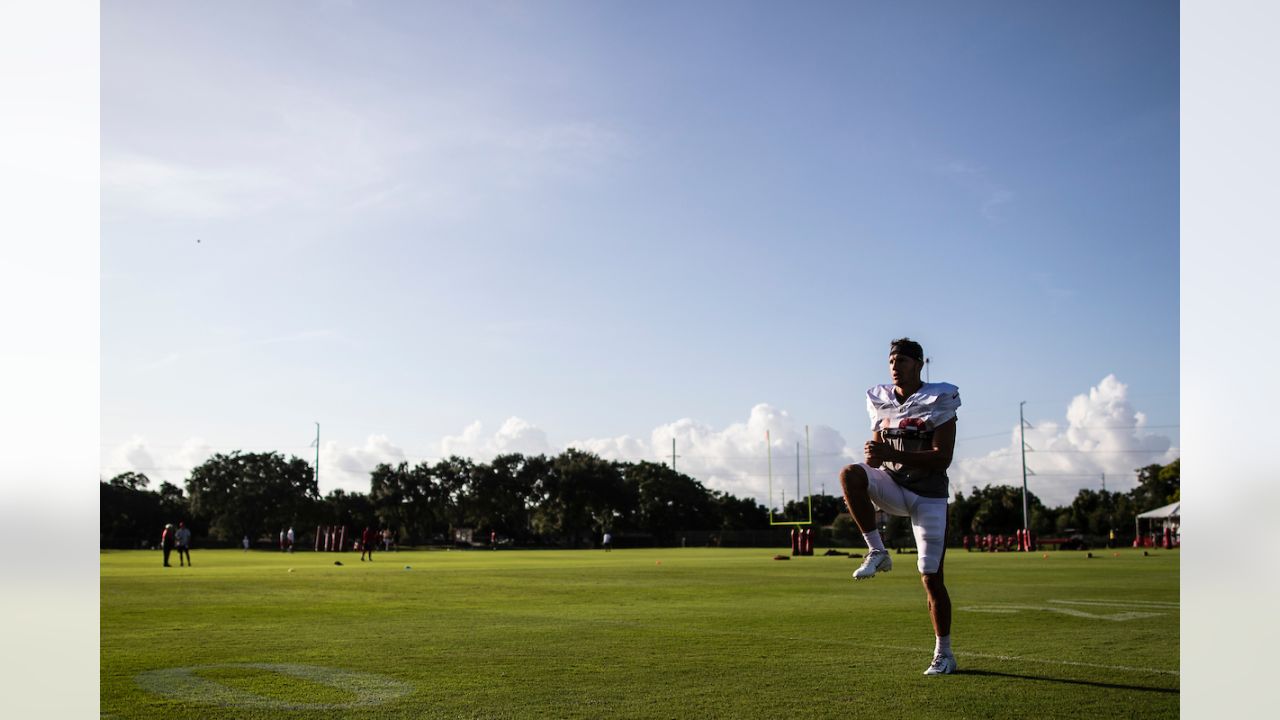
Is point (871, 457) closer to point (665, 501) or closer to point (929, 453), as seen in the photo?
point (929, 453)

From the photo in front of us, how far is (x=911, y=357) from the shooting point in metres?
7.69

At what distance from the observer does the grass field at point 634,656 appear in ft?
20.8

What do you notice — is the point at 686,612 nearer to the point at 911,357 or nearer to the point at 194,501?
the point at 911,357

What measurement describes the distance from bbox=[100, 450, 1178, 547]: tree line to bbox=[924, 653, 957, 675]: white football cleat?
85181 millimetres

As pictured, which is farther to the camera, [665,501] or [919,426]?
[665,501]

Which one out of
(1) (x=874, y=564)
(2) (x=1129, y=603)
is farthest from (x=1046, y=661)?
(2) (x=1129, y=603)

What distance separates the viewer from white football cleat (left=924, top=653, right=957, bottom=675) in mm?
7496

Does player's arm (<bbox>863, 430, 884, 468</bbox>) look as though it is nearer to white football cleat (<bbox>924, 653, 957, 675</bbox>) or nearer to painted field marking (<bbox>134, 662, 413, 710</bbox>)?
white football cleat (<bbox>924, 653, 957, 675</bbox>)

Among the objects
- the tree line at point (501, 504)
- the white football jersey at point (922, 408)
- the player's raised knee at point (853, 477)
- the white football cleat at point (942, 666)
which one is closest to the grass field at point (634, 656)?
the white football cleat at point (942, 666)

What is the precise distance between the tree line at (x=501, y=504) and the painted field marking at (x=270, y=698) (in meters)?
86.4

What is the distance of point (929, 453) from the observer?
7348 mm

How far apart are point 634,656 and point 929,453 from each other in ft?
9.83

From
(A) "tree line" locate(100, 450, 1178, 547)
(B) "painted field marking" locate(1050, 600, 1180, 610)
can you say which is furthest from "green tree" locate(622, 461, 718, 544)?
(B) "painted field marking" locate(1050, 600, 1180, 610)
